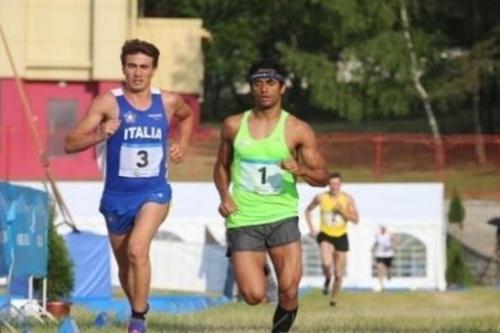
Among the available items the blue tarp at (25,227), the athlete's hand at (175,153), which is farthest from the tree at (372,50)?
the athlete's hand at (175,153)

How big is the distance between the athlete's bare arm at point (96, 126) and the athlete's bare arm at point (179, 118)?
0.42m

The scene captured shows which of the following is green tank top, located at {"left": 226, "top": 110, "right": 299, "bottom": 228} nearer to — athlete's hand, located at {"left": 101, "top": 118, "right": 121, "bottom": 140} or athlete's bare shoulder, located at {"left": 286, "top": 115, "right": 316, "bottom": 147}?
athlete's bare shoulder, located at {"left": 286, "top": 115, "right": 316, "bottom": 147}

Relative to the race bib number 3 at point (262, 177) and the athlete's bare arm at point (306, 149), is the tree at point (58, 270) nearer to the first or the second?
the race bib number 3 at point (262, 177)

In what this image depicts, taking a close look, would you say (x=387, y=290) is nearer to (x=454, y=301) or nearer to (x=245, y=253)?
(x=454, y=301)

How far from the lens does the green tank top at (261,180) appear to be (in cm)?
1102

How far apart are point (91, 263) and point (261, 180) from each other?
16433 mm

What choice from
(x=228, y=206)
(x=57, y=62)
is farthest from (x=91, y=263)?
(x=57, y=62)

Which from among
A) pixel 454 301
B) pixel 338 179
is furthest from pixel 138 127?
pixel 454 301

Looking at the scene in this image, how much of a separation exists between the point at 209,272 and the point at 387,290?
3670 mm

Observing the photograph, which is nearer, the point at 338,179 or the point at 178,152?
the point at 178,152

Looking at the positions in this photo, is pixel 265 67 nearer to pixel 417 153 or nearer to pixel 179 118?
pixel 179 118

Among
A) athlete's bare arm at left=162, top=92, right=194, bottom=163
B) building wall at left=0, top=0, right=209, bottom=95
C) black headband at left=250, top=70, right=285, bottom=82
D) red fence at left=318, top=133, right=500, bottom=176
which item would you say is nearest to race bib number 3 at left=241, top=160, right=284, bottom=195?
athlete's bare arm at left=162, top=92, right=194, bottom=163

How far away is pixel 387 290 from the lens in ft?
106

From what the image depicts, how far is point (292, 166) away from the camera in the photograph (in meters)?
10.9
